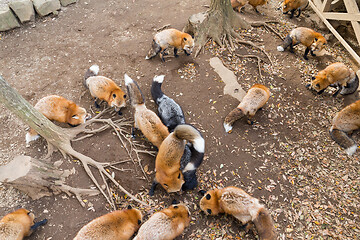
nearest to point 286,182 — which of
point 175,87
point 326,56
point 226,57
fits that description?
point 175,87

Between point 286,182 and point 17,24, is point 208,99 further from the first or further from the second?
point 17,24

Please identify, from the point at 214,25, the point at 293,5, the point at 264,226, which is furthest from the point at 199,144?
the point at 293,5

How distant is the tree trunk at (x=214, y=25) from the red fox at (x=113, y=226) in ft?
18.0

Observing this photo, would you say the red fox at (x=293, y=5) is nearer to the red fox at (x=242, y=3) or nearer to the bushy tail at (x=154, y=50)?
the red fox at (x=242, y=3)

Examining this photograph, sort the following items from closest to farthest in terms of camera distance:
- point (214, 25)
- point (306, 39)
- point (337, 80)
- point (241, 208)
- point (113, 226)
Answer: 1. point (113, 226)
2. point (241, 208)
3. point (337, 80)
4. point (306, 39)
5. point (214, 25)

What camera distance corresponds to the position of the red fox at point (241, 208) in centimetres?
411

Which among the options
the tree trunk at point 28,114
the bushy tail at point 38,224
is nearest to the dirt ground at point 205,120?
the bushy tail at point 38,224

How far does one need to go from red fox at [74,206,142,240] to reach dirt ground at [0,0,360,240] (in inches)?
17.7

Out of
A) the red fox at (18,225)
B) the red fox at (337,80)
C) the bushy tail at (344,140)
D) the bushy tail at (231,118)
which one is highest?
the red fox at (18,225)

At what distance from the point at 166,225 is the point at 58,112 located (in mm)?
3687

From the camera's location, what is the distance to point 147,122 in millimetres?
5184

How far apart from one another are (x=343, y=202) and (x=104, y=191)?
5.04 m

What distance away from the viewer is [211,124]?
6.02 m

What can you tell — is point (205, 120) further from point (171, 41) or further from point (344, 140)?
point (344, 140)
